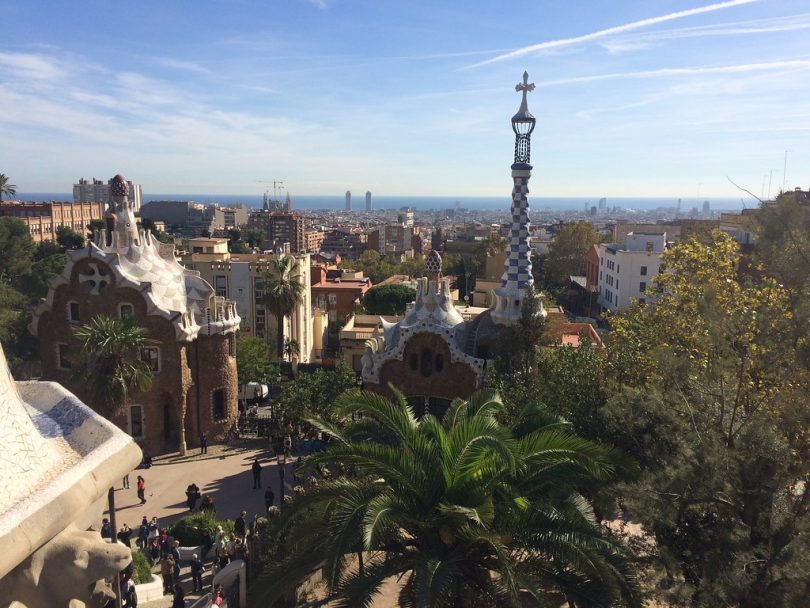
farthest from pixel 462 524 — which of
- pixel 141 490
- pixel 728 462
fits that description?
pixel 141 490

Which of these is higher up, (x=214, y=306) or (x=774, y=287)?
(x=774, y=287)

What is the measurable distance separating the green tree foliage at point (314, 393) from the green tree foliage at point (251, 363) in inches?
315

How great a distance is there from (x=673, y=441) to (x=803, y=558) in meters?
3.02

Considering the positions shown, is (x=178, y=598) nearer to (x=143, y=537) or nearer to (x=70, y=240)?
(x=143, y=537)

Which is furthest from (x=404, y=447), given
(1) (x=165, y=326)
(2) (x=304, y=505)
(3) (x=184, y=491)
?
(1) (x=165, y=326)

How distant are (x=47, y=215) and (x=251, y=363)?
7544 cm

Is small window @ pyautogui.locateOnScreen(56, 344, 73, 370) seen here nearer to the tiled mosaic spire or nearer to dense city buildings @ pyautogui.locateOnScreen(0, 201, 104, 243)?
the tiled mosaic spire

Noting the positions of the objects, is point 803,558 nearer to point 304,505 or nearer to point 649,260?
point 304,505

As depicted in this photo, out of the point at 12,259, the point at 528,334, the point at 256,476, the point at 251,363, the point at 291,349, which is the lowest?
the point at 256,476

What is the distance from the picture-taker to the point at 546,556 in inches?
356

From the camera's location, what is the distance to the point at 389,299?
4712 centimetres

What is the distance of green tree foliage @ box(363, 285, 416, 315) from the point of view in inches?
1842

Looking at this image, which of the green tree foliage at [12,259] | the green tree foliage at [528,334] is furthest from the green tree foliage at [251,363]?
the green tree foliage at [12,259]

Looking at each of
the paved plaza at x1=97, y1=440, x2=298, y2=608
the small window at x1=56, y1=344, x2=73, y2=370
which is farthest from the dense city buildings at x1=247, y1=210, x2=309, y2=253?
the paved plaza at x1=97, y1=440, x2=298, y2=608
